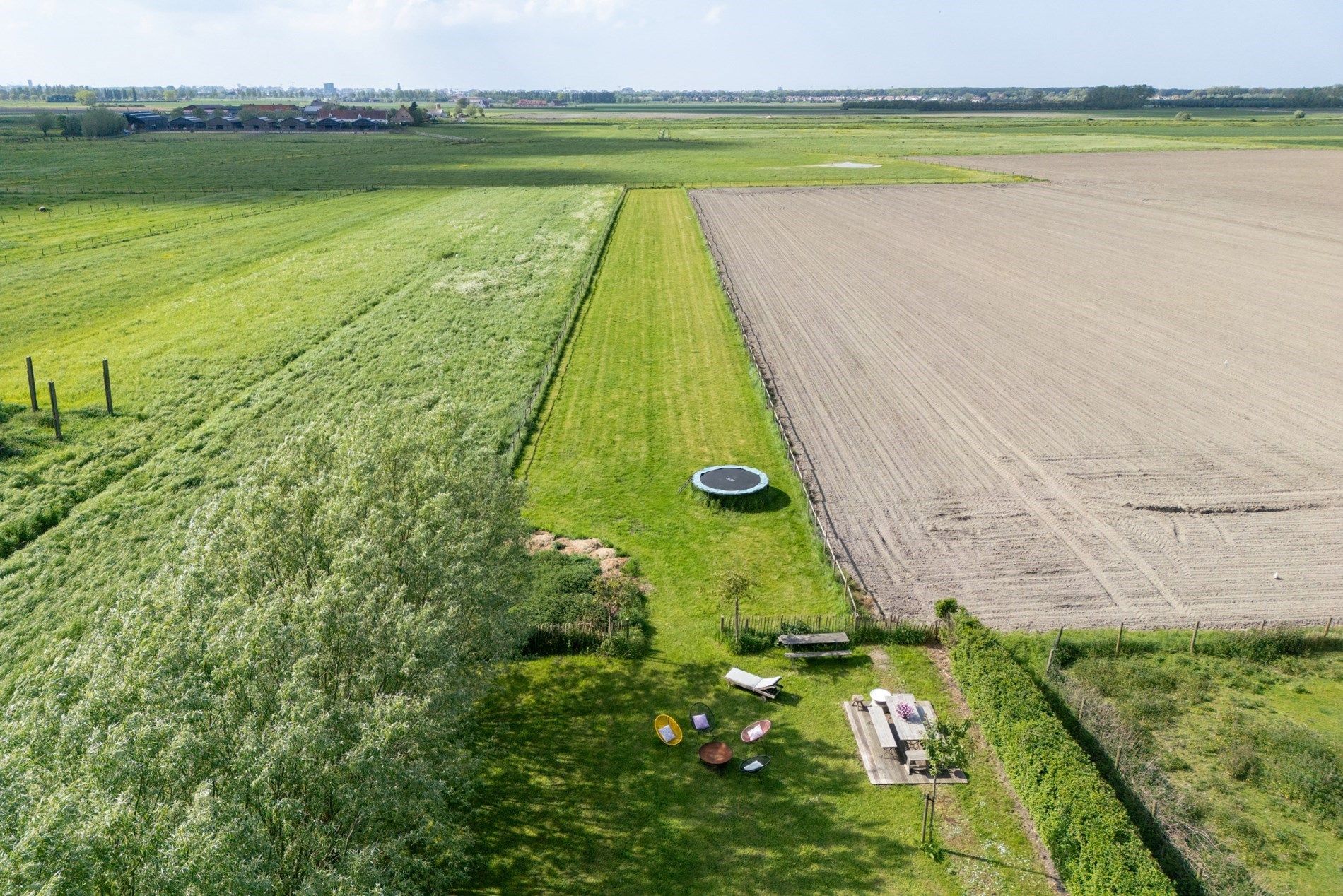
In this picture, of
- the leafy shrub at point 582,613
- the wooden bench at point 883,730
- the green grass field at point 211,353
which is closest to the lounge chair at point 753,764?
the wooden bench at point 883,730

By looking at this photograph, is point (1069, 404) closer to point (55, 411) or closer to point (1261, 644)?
point (1261, 644)

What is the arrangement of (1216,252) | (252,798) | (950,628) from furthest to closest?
(1216,252) < (950,628) < (252,798)

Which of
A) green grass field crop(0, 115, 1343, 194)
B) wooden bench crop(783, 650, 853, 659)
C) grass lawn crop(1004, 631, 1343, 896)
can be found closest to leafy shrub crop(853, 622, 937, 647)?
wooden bench crop(783, 650, 853, 659)

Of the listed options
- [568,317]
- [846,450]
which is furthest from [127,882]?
[568,317]

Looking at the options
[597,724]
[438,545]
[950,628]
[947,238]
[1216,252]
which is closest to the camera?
[438,545]

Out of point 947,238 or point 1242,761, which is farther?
point 947,238

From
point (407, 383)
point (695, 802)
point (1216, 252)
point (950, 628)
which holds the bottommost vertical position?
point (695, 802)

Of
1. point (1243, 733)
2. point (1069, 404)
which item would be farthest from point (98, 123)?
point (1243, 733)

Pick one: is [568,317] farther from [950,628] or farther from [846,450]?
[950,628]
